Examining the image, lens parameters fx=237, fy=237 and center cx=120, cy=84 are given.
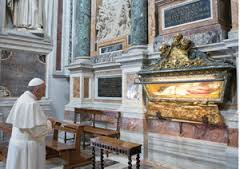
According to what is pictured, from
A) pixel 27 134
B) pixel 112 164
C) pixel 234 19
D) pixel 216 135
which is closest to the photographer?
pixel 27 134

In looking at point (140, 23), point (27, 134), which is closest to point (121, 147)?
point (27, 134)

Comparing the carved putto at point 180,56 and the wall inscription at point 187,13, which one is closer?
the carved putto at point 180,56

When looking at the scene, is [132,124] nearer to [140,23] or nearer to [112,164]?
[112,164]

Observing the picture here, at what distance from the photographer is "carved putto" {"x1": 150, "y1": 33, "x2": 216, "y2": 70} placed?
4170 mm

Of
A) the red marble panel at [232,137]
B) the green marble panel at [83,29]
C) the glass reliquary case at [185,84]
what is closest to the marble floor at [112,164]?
the glass reliquary case at [185,84]

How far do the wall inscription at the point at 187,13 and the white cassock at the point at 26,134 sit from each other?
3333mm

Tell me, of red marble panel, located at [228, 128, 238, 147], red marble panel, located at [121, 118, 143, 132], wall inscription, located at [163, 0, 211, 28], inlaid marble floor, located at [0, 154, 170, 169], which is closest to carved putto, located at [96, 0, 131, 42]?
wall inscription, located at [163, 0, 211, 28]

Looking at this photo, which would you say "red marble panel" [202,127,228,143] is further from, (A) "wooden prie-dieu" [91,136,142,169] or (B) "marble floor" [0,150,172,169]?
(A) "wooden prie-dieu" [91,136,142,169]

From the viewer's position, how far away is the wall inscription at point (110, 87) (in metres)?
6.29

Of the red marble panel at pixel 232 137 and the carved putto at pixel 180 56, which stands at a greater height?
the carved putto at pixel 180 56

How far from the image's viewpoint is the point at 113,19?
6.74 metres

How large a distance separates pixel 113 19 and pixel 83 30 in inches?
39.9

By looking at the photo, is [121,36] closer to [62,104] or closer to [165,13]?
[165,13]

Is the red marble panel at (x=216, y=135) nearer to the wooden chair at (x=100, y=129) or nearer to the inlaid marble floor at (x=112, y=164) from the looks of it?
the inlaid marble floor at (x=112, y=164)
